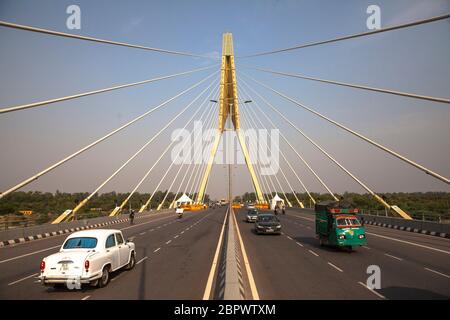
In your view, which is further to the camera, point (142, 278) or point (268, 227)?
point (268, 227)

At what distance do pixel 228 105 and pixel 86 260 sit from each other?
188ft

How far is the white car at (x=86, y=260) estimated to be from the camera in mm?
10414

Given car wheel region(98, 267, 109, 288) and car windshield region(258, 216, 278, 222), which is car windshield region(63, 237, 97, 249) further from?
car windshield region(258, 216, 278, 222)

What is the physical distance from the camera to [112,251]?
12.3 metres

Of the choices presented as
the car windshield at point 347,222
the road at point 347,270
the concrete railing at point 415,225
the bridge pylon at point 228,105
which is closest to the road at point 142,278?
the road at point 347,270

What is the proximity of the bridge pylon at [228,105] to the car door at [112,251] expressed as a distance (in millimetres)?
47945

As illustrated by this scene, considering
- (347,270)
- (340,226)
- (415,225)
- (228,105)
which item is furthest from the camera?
(228,105)

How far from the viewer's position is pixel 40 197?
124m

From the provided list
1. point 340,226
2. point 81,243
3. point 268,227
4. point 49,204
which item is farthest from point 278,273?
point 49,204

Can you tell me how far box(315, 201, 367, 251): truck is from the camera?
18734mm

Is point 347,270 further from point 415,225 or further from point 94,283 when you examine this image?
point 415,225

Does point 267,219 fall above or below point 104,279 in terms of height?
below

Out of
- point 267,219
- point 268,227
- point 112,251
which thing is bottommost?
point 268,227
